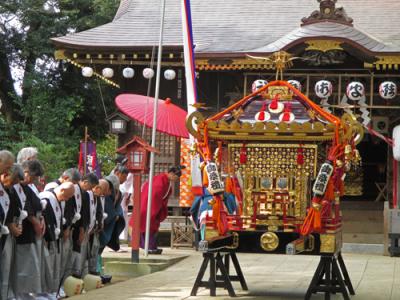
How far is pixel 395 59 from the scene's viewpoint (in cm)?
1806

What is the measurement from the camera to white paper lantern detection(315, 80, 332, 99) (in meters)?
18.4

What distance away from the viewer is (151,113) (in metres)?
16.0

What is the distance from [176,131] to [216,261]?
18.9 feet

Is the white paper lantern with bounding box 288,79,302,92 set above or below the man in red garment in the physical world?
above

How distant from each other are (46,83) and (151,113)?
40.4ft

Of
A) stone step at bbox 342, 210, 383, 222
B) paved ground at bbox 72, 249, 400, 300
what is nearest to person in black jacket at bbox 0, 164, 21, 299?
paved ground at bbox 72, 249, 400, 300

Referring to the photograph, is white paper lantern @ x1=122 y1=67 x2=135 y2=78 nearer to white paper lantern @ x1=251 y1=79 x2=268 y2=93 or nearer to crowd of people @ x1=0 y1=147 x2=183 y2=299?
white paper lantern @ x1=251 y1=79 x2=268 y2=93

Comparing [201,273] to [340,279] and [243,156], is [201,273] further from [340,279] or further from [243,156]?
[340,279]

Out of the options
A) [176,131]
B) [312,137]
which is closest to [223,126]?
[312,137]

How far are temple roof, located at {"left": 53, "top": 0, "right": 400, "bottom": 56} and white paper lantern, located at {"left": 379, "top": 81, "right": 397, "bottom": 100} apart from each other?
74cm

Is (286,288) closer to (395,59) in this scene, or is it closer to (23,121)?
(395,59)

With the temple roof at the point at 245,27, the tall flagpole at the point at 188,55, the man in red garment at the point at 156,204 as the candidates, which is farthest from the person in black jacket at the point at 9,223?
the temple roof at the point at 245,27

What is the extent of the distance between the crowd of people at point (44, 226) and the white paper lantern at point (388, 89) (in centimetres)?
769

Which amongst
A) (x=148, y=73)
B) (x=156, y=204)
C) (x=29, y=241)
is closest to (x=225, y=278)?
(x=29, y=241)
